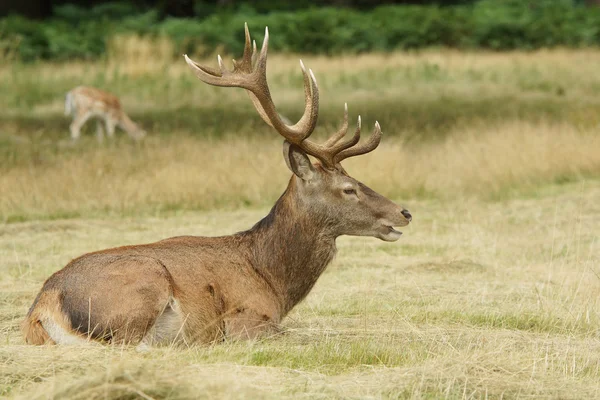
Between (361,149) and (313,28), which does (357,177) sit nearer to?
(361,149)

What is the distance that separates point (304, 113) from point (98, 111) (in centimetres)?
1596

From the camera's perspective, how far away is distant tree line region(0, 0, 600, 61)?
107 ft

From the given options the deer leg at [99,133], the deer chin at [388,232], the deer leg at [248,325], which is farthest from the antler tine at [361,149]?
the deer leg at [99,133]

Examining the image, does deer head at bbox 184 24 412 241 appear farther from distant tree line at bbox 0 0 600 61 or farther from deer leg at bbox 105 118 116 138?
distant tree line at bbox 0 0 600 61

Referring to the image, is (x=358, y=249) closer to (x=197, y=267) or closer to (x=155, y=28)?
(x=197, y=267)

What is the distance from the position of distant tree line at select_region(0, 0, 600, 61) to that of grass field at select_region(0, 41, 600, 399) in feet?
5.36

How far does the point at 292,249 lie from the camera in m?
8.62

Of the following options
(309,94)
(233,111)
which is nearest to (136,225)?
(309,94)

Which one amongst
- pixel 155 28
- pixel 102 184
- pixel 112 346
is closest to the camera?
pixel 112 346

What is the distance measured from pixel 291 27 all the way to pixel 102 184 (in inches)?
760

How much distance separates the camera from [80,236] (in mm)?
13258

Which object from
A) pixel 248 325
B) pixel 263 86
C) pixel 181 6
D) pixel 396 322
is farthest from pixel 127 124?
pixel 181 6

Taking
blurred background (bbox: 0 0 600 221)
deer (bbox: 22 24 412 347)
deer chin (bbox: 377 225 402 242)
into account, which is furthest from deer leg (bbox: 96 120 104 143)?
deer chin (bbox: 377 225 402 242)

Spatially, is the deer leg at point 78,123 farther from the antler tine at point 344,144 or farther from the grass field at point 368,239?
the antler tine at point 344,144
